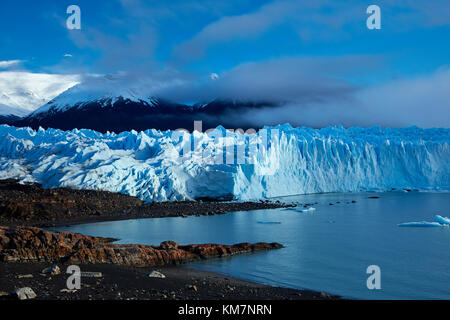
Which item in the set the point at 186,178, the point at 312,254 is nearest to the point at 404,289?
the point at 312,254

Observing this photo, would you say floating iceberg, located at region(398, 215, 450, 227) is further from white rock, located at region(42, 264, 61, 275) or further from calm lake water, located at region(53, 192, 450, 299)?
white rock, located at region(42, 264, 61, 275)

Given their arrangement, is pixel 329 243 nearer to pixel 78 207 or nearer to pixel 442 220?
pixel 442 220

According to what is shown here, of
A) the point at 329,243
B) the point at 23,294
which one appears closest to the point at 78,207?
the point at 329,243

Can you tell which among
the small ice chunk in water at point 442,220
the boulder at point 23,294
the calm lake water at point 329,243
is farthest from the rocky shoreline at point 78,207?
the boulder at point 23,294

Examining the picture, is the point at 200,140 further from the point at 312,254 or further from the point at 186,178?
the point at 312,254

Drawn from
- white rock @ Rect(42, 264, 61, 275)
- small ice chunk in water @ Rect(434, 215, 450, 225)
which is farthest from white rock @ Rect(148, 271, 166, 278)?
small ice chunk in water @ Rect(434, 215, 450, 225)
